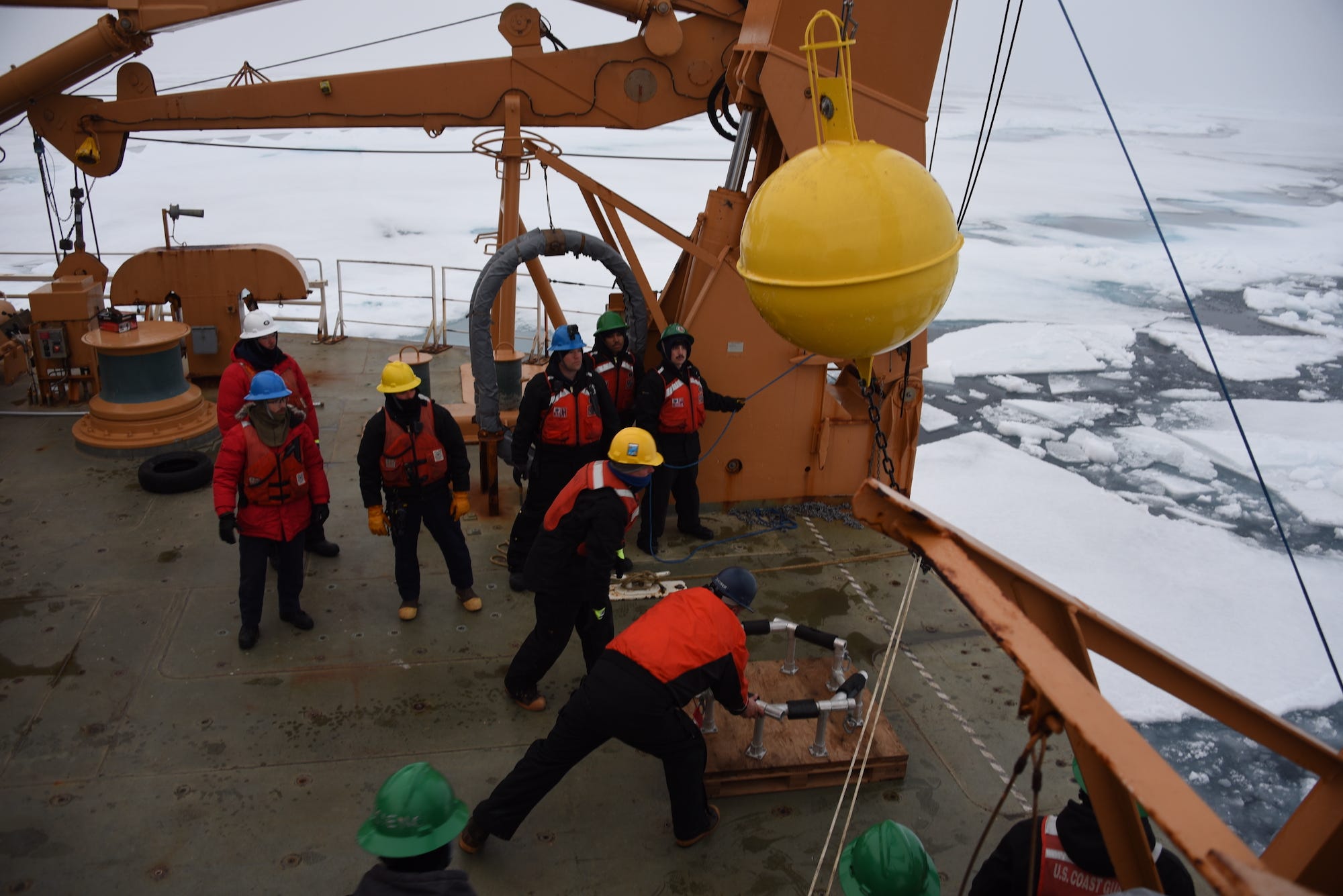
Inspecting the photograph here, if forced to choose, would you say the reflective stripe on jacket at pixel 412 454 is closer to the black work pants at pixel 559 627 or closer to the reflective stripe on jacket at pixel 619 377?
the black work pants at pixel 559 627

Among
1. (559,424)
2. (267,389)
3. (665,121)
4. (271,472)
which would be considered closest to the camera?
(267,389)

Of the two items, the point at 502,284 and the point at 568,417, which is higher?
the point at 502,284

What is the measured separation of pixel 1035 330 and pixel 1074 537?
8.39 metres

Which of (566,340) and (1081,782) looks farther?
(566,340)

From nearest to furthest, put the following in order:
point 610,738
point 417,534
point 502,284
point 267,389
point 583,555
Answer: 1. point 610,738
2. point 583,555
3. point 267,389
4. point 417,534
5. point 502,284

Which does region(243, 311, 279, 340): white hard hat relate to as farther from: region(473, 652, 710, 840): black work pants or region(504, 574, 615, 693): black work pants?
region(473, 652, 710, 840): black work pants

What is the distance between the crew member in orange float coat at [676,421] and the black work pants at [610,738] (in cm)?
252

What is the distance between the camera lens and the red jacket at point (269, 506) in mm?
4457

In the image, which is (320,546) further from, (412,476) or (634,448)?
(634,448)

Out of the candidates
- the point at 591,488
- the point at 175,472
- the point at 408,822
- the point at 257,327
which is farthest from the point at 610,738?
the point at 175,472

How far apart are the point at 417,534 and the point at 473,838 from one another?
1.90m

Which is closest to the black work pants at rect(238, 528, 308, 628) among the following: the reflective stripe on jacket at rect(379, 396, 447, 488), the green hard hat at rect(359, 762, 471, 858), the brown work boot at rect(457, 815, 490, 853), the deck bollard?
the reflective stripe on jacket at rect(379, 396, 447, 488)

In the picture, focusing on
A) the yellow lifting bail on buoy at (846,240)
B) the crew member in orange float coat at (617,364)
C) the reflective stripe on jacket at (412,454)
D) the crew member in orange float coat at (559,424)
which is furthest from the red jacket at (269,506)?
the yellow lifting bail on buoy at (846,240)

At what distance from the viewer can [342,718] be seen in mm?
4227
